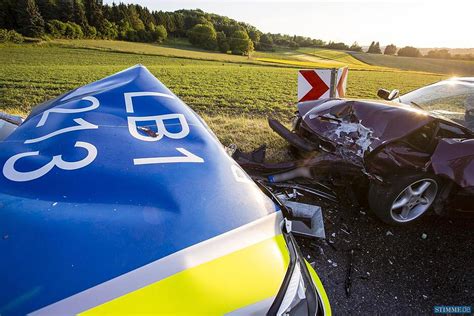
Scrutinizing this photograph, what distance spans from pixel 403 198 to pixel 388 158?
404 mm

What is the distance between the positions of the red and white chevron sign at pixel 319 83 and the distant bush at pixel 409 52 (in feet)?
215

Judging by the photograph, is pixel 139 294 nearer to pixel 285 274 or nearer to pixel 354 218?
pixel 285 274

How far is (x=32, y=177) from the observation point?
1302mm

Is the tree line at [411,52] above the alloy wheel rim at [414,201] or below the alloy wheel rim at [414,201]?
above

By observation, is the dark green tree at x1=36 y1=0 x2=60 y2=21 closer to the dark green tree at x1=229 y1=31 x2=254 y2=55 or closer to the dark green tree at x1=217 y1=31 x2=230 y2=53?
the dark green tree at x1=217 y1=31 x2=230 y2=53

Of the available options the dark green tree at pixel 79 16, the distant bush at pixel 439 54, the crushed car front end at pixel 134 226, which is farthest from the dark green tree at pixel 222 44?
the crushed car front end at pixel 134 226

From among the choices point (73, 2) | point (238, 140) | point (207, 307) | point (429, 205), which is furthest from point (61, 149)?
point (73, 2)

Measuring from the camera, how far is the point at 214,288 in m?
1.09

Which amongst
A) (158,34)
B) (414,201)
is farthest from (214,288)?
(158,34)

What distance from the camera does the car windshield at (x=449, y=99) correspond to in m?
3.62

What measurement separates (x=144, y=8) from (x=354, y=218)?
72.3 m

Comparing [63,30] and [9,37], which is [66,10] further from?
[9,37]

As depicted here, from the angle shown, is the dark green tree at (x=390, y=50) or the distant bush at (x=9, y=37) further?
the dark green tree at (x=390, y=50)

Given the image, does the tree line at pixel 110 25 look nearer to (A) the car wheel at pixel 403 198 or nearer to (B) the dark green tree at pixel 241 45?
(B) the dark green tree at pixel 241 45
